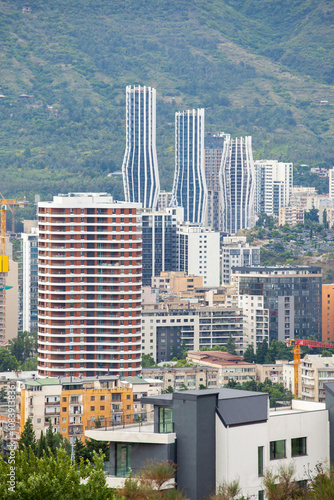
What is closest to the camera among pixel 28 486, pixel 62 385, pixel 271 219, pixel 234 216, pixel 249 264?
pixel 28 486

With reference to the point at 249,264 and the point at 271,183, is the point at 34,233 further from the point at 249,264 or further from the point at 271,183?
the point at 271,183

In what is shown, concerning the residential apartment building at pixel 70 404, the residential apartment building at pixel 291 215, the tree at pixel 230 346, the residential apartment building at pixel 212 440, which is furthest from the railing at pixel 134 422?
the residential apartment building at pixel 291 215

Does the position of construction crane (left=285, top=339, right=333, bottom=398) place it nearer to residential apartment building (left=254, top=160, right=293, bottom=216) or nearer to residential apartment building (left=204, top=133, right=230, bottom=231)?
residential apartment building (left=204, top=133, right=230, bottom=231)

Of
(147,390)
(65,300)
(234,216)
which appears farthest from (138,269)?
(234,216)

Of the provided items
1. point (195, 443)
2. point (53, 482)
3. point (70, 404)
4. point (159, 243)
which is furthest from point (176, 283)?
point (53, 482)

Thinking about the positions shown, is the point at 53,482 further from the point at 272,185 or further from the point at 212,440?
the point at 272,185

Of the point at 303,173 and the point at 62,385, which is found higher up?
the point at 303,173
